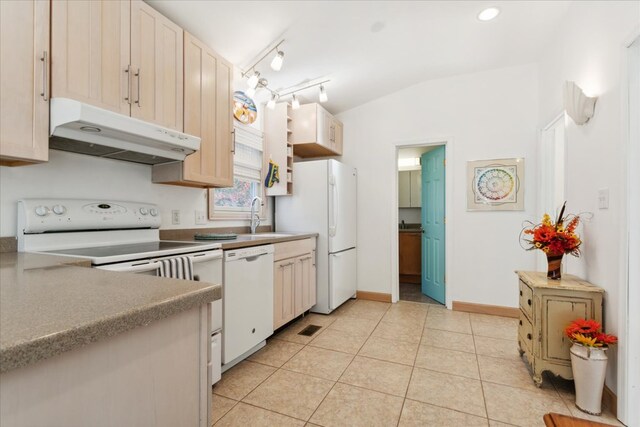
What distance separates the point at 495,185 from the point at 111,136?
3660 millimetres

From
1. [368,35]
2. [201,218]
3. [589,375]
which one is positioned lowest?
[589,375]

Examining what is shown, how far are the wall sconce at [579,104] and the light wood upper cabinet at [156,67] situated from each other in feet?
8.98

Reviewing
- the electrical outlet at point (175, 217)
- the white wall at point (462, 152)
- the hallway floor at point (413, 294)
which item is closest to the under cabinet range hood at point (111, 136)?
the electrical outlet at point (175, 217)

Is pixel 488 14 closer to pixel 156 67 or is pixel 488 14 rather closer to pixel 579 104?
pixel 579 104

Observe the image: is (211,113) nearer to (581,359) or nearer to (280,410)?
(280,410)

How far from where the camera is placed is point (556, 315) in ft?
6.39

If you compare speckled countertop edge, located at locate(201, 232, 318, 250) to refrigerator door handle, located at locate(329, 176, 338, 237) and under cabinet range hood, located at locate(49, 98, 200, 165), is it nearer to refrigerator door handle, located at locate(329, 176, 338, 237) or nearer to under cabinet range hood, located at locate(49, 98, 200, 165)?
refrigerator door handle, located at locate(329, 176, 338, 237)

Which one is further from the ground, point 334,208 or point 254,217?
point 334,208

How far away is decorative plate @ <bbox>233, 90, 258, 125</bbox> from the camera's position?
301cm

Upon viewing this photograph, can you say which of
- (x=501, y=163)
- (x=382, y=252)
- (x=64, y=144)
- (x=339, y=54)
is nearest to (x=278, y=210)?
(x=382, y=252)

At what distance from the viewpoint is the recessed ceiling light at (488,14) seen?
2554 mm

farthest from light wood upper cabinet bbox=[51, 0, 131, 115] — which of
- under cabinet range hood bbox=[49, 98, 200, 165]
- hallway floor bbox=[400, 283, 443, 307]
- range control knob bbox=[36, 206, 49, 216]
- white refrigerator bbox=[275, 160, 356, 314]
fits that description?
hallway floor bbox=[400, 283, 443, 307]

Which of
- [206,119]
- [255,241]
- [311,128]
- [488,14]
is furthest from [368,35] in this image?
[255,241]

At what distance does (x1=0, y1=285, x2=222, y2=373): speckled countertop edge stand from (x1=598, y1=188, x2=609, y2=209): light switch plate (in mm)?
2321
